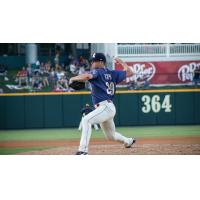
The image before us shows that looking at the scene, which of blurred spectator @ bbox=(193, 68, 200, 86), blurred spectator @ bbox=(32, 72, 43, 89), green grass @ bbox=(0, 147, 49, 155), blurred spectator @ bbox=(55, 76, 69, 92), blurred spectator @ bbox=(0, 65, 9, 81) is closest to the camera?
green grass @ bbox=(0, 147, 49, 155)

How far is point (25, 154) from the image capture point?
10273 mm

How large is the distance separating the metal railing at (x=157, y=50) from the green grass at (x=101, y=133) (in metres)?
1.12

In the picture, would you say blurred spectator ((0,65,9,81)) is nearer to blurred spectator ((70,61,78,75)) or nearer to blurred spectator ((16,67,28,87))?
blurred spectator ((16,67,28,87))

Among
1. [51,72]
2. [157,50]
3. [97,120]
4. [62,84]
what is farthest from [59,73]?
[97,120]

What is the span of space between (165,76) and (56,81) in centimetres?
202

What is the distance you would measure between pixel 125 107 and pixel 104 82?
3407 millimetres

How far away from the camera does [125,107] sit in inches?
517

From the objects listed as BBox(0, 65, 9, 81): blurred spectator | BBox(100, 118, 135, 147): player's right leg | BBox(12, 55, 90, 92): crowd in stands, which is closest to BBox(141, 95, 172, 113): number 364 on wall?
BBox(12, 55, 90, 92): crowd in stands

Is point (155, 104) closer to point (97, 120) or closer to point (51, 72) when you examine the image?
point (51, 72)

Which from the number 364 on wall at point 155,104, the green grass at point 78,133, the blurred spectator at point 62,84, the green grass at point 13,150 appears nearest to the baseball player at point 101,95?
the green grass at point 13,150

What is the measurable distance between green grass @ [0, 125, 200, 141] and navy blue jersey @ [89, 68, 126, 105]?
61.4 inches

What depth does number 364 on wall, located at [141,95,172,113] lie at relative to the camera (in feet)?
42.1

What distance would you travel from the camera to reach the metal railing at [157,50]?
36.1ft
